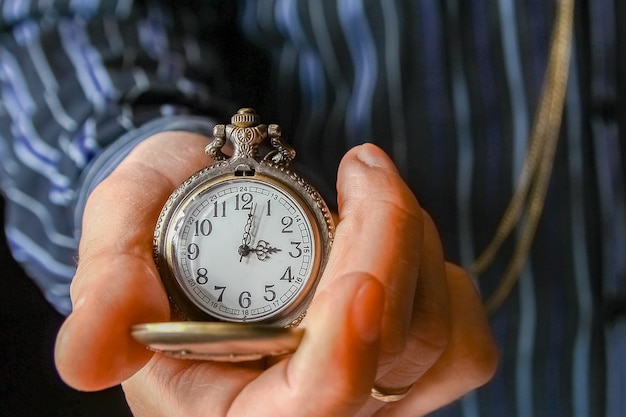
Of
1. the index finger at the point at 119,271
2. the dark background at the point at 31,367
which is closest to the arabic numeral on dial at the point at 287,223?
the index finger at the point at 119,271

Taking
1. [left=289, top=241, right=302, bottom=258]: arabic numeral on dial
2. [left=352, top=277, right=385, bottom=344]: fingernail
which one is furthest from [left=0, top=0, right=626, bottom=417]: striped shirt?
[left=352, top=277, right=385, bottom=344]: fingernail

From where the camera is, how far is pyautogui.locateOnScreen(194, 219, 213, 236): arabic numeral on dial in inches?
22.8

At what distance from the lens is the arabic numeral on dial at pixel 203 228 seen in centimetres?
58

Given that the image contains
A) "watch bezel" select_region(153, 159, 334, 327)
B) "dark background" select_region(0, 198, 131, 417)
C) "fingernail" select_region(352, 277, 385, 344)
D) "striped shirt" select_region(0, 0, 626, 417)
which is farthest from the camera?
"dark background" select_region(0, 198, 131, 417)

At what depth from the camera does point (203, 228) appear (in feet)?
1.91

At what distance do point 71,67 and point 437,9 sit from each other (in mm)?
422

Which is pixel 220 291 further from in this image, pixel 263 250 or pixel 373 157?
pixel 373 157

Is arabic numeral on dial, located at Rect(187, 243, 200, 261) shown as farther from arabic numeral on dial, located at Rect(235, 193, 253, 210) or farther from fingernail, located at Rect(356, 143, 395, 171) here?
fingernail, located at Rect(356, 143, 395, 171)

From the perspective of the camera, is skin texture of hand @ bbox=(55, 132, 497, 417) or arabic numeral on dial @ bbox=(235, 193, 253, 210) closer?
skin texture of hand @ bbox=(55, 132, 497, 417)

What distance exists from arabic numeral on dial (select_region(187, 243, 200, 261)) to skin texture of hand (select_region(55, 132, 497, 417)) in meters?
0.03

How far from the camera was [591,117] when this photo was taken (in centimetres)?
79

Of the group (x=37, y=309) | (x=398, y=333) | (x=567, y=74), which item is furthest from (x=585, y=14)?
(x=37, y=309)

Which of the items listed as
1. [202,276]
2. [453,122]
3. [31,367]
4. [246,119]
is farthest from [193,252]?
[31,367]

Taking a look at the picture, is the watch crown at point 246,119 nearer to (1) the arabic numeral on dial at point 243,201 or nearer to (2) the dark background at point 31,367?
(1) the arabic numeral on dial at point 243,201
